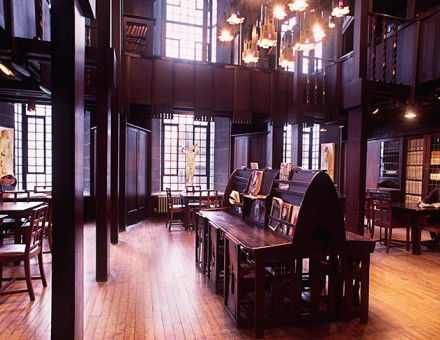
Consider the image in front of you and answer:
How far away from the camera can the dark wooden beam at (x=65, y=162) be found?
5.08 feet

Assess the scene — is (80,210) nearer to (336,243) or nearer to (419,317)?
(336,243)

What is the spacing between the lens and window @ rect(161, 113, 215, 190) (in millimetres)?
9789

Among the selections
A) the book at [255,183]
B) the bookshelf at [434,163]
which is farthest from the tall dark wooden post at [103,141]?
the bookshelf at [434,163]

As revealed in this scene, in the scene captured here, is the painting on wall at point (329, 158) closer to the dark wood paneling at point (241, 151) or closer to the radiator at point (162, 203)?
the dark wood paneling at point (241, 151)

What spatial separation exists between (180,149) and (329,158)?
5.22 meters

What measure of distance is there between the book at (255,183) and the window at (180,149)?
5894 mm

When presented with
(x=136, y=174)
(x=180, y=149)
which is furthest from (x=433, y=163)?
(x=136, y=174)

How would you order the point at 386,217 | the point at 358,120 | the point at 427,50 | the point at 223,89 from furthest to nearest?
the point at 223,89 → the point at 386,217 → the point at 358,120 → the point at 427,50

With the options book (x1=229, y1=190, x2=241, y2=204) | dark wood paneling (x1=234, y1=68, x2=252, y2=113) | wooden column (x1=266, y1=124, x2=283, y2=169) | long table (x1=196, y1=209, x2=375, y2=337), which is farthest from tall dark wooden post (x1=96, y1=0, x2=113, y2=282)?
wooden column (x1=266, y1=124, x2=283, y2=169)

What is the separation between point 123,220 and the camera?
23.7 feet

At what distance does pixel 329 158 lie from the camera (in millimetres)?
10688

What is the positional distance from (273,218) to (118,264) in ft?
9.29

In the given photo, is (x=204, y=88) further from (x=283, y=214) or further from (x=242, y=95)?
Result: (x=283, y=214)

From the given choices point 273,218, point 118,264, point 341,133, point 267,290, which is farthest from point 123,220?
point 341,133
